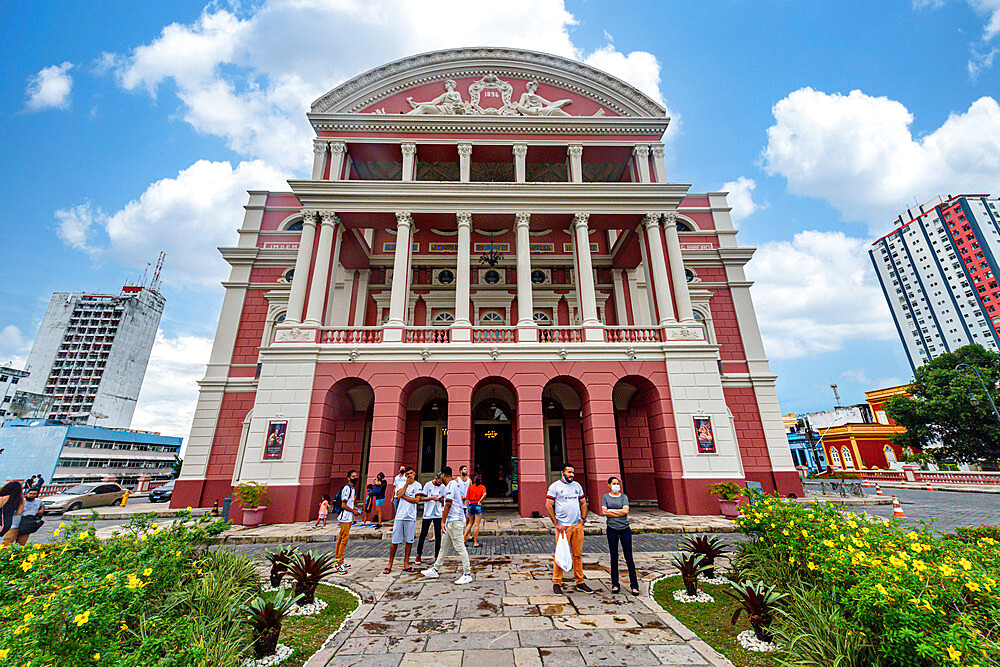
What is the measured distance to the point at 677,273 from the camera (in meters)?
17.1

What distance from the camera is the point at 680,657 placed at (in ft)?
14.4

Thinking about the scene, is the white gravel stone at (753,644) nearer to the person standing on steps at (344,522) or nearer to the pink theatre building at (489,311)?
the person standing on steps at (344,522)

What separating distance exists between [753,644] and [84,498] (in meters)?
28.7

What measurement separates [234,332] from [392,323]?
30.4 feet

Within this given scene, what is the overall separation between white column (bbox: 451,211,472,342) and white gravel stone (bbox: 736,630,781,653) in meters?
12.1

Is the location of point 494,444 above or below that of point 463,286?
below

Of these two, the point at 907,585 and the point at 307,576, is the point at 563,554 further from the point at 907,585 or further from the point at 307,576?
the point at 907,585

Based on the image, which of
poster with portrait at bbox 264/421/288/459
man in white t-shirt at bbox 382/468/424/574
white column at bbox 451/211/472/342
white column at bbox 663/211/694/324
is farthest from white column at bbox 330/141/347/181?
man in white t-shirt at bbox 382/468/424/574

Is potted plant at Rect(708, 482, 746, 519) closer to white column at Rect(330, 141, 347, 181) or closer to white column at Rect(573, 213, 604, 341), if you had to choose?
white column at Rect(573, 213, 604, 341)

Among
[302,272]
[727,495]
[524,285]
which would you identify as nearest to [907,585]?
[727,495]

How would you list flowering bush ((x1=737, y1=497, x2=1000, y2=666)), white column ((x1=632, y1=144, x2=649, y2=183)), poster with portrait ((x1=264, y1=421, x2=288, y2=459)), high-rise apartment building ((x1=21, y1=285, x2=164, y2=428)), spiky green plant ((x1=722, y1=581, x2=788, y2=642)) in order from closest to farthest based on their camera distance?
flowering bush ((x1=737, y1=497, x2=1000, y2=666)), spiky green plant ((x1=722, y1=581, x2=788, y2=642)), poster with portrait ((x1=264, y1=421, x2=288, y2=459)), white column ((x1=632, y1=144, x2=649, y2=183)), high-rise apartment building ((x1=21, y1=285, x2=164, y2=428))

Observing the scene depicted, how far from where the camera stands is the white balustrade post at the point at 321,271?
1616cm

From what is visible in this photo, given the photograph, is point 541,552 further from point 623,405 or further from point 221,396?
point 221,396

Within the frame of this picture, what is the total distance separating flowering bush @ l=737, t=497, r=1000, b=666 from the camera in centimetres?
292
